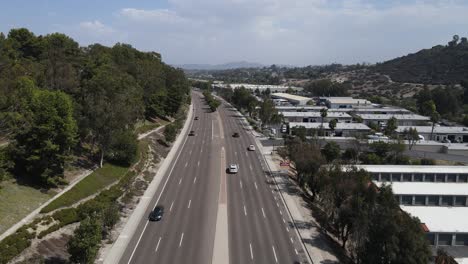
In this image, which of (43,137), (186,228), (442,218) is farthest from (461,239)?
(43,137)

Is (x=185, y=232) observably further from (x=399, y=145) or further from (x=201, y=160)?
(x=399, y=145)

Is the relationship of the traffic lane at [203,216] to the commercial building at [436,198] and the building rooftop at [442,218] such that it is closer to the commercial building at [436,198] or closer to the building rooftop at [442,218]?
the commercial building at [436,198]

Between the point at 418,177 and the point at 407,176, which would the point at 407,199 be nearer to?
the point at 407,176

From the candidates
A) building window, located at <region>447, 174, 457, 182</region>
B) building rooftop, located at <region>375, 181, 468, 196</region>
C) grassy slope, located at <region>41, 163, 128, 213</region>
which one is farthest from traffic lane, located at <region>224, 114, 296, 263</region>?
building window, located at <region>447, 174, 457, 182</region>

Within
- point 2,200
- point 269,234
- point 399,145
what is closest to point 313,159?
point 269,234

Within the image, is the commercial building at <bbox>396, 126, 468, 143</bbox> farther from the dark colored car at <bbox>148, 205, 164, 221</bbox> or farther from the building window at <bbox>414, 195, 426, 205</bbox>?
the dark colored car at <bbox>148, 205, 164, 221</bbox>
